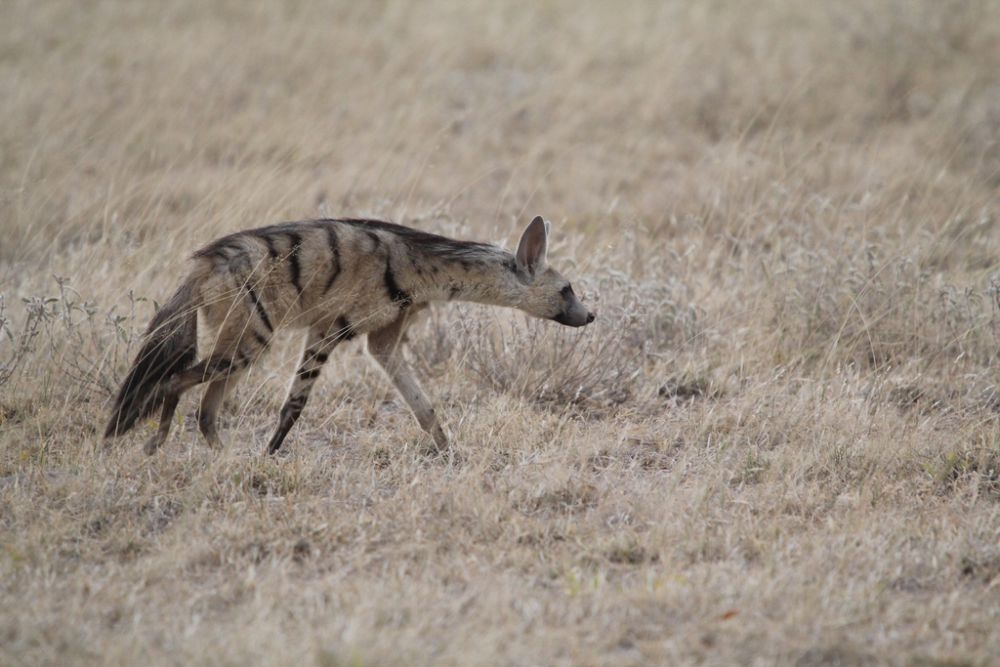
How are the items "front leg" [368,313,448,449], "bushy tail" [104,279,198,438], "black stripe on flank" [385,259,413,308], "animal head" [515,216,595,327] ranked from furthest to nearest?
"animal head" [515,216,595,327] → "front leg" [368,313,448,449] → "black stripe on flank" [385,259,413,308] → "bushy tail" [104,279,198,438]

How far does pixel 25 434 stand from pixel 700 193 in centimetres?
563

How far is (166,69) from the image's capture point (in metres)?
11.6

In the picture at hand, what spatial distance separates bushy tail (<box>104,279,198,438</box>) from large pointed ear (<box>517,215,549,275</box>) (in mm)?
1603

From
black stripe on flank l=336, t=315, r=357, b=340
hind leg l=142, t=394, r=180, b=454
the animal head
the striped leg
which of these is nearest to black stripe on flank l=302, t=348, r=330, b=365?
the striped leg

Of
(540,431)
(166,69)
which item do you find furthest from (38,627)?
(166,69)

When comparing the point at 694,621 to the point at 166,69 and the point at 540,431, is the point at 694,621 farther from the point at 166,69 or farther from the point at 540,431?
the point at 166,69

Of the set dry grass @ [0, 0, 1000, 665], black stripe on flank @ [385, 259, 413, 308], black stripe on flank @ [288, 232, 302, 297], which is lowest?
dry grass @ [0, 0, 1000, 665]

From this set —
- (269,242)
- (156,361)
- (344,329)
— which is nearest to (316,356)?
(344,329)

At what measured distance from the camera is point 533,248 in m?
5.59

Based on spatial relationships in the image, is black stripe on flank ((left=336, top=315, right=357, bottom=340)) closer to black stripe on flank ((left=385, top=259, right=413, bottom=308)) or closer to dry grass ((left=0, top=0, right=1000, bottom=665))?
black stripe on flank ((left=385, top=259, right=413, bottom=308))

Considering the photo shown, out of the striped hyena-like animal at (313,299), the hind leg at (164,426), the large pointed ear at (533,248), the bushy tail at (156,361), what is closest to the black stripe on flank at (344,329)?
the striped hyena-like animal at (313,299)

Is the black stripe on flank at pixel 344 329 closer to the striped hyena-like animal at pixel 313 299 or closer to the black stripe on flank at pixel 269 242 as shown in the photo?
the striped hyena-like animal at pixel 313 299

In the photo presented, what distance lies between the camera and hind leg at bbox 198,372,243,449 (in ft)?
17.1

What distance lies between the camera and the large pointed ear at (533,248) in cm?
548
